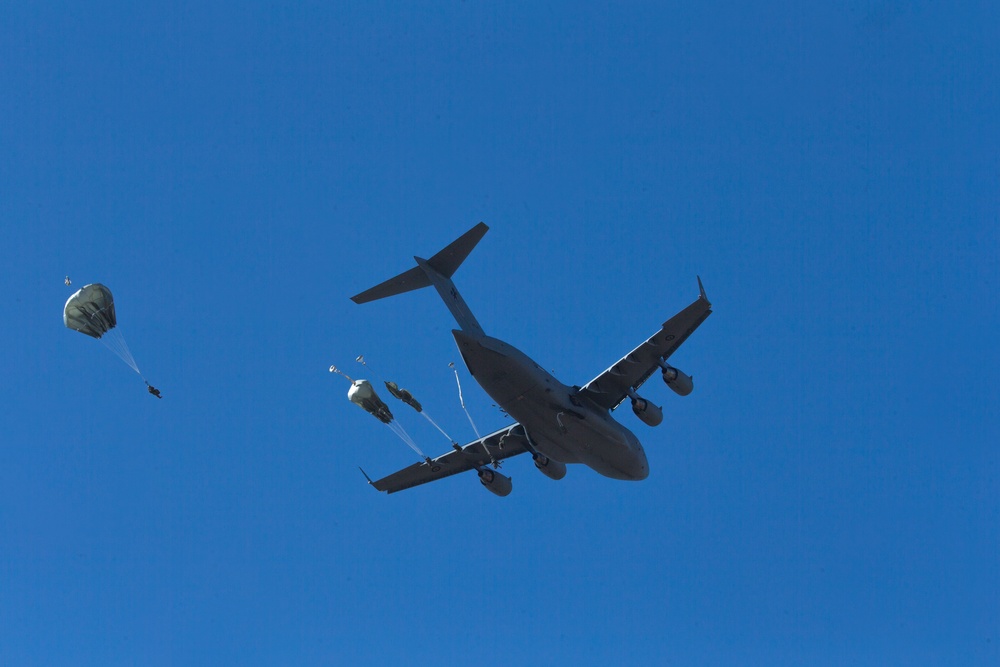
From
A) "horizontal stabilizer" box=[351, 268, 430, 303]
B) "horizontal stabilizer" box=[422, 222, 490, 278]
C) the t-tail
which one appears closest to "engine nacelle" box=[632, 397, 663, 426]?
the t-tail

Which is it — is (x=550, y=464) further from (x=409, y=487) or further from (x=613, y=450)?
(x=409, y=487)

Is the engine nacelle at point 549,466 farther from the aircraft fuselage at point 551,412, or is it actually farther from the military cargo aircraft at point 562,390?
the aircraft fuselage at point 551,412

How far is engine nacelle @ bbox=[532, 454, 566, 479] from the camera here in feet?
96.7

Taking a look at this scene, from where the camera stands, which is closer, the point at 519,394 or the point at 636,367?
the point at 519,394

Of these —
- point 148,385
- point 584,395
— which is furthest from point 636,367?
point 148,385

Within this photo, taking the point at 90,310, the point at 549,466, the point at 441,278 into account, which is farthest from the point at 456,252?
the point at 90,310

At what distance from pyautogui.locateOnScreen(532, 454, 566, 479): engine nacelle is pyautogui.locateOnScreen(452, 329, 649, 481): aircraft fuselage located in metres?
0.29

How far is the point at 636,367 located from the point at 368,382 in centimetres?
930

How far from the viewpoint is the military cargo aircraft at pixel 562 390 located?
80.3 feet

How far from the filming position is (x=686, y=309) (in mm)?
26141

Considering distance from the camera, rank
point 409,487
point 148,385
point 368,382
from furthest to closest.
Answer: point 409,487
point 368,382
point 148,385

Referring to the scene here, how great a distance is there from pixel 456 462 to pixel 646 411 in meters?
8.14

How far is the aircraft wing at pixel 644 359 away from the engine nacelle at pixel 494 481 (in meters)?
5.29

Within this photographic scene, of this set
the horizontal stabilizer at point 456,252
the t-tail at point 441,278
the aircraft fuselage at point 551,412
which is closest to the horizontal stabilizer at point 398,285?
the t-tail at point 441,278
